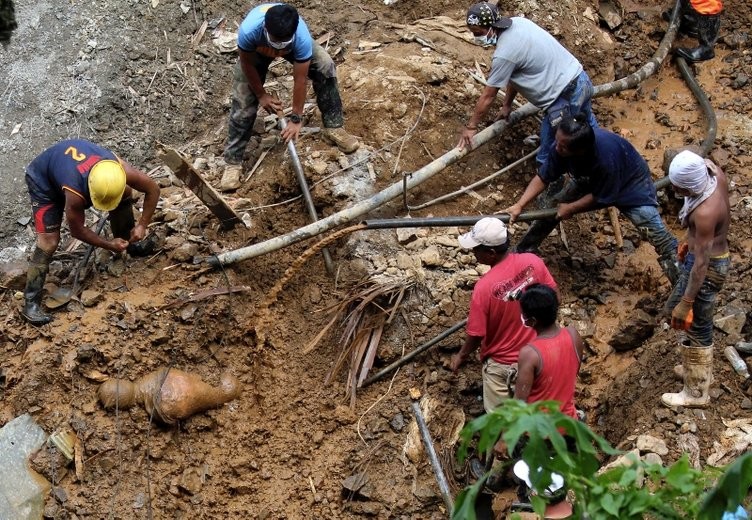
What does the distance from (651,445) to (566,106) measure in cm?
276

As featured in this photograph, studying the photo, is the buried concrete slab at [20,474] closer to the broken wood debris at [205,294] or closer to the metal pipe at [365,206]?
the broken wood debris at [205,294]

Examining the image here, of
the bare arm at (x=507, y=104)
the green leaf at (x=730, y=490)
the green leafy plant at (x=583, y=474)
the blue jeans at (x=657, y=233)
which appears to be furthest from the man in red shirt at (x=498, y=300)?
the green leaf at (x=730, y=490)

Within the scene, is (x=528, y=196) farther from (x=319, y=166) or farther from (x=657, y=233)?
(x=319, y=166)

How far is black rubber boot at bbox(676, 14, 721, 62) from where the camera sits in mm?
8797

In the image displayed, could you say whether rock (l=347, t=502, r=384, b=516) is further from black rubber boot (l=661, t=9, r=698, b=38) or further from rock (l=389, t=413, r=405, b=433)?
black rubber boot (l=661, t=9, r=698, b=38)

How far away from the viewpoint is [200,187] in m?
6.46

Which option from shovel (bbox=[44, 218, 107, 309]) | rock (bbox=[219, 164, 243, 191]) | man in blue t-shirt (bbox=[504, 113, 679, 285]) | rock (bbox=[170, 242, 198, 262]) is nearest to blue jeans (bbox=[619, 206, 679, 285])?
man in blue t-shirt (bbox=[504, 113, 679, 285])

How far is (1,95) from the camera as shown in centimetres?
816

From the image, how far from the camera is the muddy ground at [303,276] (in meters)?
6.03

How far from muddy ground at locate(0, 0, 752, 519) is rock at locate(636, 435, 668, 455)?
9 centimetres

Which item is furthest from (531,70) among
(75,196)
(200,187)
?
(75,196)

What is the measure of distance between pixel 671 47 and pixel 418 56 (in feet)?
10.2

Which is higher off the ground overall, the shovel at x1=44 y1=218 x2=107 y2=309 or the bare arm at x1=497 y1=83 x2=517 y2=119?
the bare arm at x1=497 y1=83 x2=517 y2=119

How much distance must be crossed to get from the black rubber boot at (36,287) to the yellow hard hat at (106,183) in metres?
0.73
